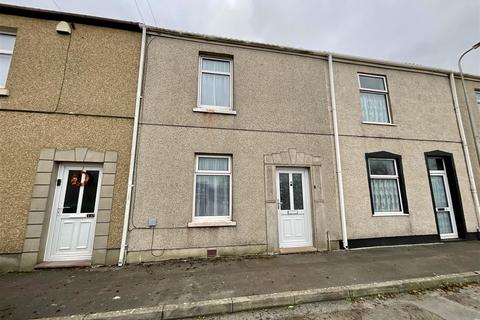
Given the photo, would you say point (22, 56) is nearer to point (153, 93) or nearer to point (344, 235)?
point (153, 93)

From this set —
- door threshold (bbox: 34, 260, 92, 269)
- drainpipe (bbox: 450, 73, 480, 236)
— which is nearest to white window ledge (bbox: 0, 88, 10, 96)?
door threshold (bbox: 34, 260, 92, 269)

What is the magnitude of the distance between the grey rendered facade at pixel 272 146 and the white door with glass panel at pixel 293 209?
18 centimetres

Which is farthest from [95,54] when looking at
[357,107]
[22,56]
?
[357,107]

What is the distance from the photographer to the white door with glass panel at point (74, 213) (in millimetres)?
4816

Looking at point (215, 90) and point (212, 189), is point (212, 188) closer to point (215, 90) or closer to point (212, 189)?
point (212, 189)

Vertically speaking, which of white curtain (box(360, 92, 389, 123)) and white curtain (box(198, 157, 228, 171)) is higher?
white curtain (box(360, 92, 389, 123))

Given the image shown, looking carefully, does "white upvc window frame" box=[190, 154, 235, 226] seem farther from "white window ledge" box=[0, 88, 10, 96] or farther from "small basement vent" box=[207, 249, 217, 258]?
"white window ledge" box=[0, 88, 10, 96]

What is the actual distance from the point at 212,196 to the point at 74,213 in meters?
3.22

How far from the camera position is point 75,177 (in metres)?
5.11

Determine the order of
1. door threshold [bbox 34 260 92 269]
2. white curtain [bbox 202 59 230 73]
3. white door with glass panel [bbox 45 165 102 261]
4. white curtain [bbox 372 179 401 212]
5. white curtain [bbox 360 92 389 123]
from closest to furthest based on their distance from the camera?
door threshold [bbox 34 260 92 269] < white door with glass panel [bbox 45 165 102 261] < white curtain [bbox 202 59 230 73] < white curtain [bbox 372 179 401 212] < white curtain [bbox 360 92 389 123]

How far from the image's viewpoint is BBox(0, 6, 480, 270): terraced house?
4895 mm

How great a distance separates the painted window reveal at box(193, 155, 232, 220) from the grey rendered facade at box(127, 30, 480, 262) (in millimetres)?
143

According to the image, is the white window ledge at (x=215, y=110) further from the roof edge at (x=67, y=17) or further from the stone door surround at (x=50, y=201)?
the roof edge at (x=67, y=17)

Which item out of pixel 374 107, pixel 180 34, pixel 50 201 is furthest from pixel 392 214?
pixel 50 201
